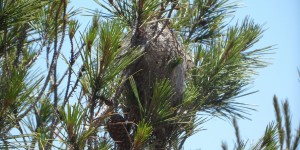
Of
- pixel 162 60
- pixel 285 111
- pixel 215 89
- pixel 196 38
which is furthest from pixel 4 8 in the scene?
pixel 285 111

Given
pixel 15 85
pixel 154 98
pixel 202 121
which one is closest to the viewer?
pixel 15 85

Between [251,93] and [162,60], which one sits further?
[251,93]

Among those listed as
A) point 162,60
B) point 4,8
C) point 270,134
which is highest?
point 4,8

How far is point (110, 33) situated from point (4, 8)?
9.4 inches

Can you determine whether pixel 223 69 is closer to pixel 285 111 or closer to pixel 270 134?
pixel 270 134

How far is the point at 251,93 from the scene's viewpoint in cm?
179

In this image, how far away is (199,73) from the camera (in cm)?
172

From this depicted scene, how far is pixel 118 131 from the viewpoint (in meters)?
1.33

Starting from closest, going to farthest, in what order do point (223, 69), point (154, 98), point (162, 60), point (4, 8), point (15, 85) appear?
point (15, 85) → point (4, 8) → point (154, 98) → point (162, 60) → point (223, 69)

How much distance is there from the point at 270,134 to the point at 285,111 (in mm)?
720

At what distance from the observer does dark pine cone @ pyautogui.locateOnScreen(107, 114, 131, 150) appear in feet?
4.35

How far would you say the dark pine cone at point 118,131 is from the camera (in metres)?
1.33

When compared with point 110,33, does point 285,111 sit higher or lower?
lower

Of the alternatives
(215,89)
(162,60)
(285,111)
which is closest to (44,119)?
(162,60)
